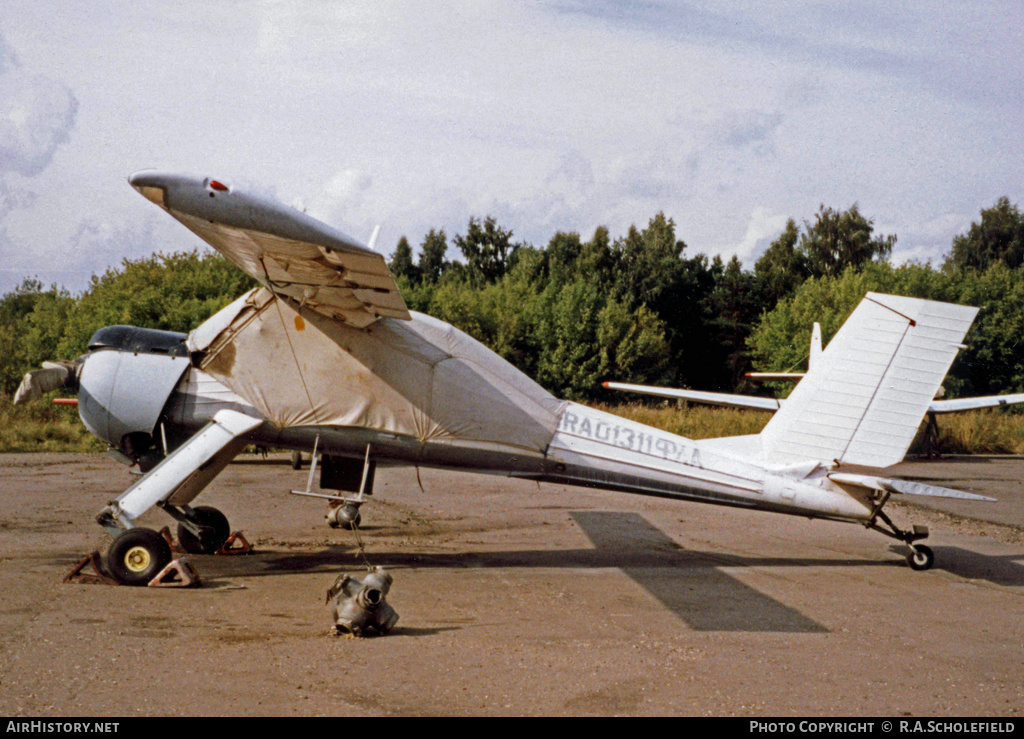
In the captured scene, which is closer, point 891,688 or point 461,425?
point 891,688

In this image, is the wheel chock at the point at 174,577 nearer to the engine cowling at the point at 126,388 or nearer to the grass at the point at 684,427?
the engine cowling at the point at 126,388

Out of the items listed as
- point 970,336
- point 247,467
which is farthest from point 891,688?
point 970,336

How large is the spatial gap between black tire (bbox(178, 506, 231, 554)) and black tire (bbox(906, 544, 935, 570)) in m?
8.54

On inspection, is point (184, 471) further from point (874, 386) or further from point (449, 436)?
point (874, 386)

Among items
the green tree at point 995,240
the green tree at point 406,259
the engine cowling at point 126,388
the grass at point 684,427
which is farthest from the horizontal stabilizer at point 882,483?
the green tree at point 995,240

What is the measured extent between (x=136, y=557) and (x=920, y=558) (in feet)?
Answer: 29.5

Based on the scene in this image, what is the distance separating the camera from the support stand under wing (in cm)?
862

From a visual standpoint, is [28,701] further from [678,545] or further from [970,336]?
[970,336]

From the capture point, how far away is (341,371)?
374 inches

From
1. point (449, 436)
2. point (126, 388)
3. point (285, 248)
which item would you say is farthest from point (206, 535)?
point (285, 248)

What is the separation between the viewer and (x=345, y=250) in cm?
677

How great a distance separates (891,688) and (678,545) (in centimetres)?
636

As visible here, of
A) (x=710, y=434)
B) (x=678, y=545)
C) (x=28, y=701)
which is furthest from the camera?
(x=710, y=434)

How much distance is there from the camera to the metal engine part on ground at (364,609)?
6898 mm
